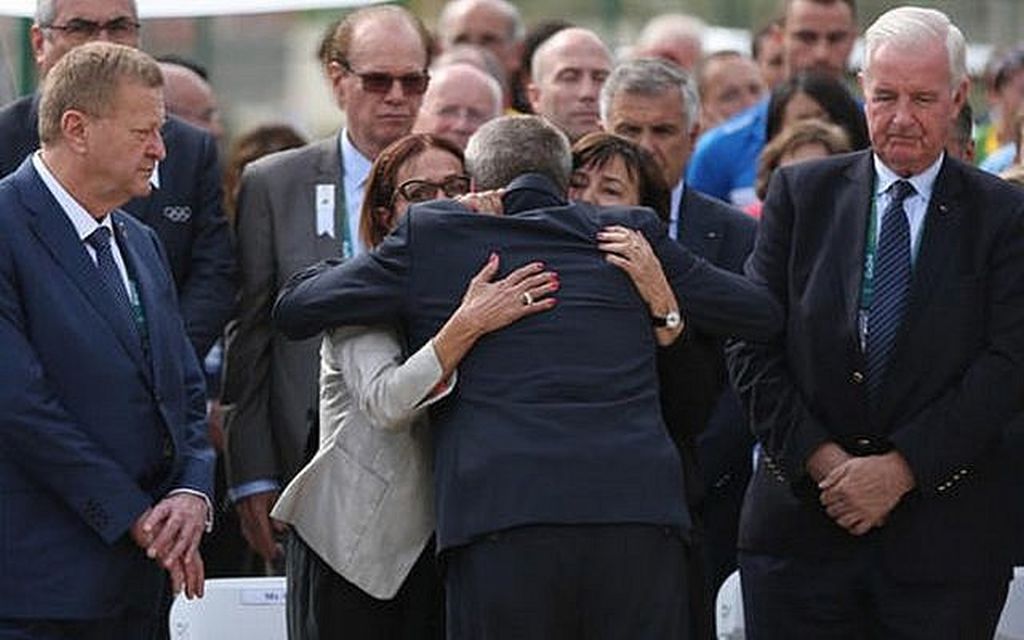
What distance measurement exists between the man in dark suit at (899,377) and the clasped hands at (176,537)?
152 cm

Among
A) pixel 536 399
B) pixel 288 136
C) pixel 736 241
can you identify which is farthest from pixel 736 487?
pixel 288 136

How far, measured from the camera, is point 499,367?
5.72 meters

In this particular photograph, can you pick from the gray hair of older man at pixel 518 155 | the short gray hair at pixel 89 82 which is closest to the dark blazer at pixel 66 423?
the short gray hair at pixel 89 82

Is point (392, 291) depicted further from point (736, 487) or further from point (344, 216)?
point (736, 487)

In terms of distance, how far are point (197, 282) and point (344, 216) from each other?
1.54 feet

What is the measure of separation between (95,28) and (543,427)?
7.32 feet

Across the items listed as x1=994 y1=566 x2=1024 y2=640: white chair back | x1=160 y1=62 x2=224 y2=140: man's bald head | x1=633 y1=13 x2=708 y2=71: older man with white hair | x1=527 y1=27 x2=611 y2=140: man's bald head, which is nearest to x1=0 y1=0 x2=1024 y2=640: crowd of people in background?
x1=994 y1=566 x2=1024 y2=640: white chair back

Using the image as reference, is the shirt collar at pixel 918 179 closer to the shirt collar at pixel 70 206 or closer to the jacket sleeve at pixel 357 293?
the jacket sleeve at pixel 357 293

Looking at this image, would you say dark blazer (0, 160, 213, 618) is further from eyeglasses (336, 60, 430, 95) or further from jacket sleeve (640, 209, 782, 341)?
eyeglasses (336, 60, 430, 95)

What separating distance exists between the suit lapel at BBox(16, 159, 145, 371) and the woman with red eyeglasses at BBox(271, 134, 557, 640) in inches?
20.6

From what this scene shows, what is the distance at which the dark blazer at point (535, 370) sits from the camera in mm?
5641

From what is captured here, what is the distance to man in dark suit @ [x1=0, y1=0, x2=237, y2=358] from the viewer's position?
7164mm

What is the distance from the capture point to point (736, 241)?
7.40m

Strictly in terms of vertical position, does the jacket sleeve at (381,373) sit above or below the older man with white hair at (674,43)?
above
